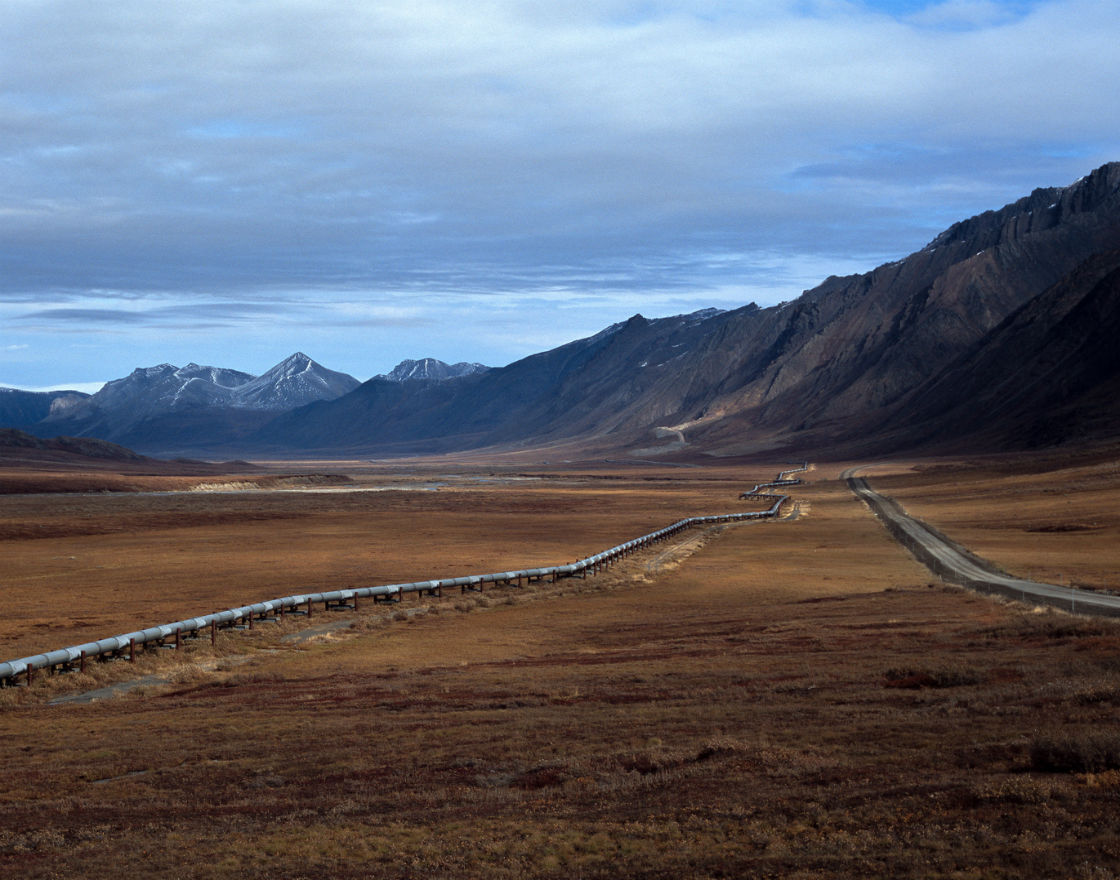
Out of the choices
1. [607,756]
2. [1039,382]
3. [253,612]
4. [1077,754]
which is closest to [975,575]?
[253,612]

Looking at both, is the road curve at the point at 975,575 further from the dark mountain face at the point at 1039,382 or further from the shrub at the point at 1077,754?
Answer: the dark mountain face at the point at 1039,382

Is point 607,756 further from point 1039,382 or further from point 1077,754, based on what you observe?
point 1039,382

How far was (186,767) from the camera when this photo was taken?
1408 centimetres

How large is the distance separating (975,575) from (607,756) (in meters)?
30.8

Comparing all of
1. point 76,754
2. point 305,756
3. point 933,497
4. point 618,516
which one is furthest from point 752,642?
point 933,497

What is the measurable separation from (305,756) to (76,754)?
3476 mm

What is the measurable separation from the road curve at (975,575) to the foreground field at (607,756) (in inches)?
158

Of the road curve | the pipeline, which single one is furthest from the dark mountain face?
the pipeline

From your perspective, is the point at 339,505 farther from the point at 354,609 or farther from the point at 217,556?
the point at 354,609

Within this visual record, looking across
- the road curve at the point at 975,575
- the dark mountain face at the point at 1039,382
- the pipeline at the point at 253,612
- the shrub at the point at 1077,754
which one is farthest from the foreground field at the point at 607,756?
the dark mountain face at the point at 1039,382

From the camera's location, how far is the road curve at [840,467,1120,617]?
96.7ft

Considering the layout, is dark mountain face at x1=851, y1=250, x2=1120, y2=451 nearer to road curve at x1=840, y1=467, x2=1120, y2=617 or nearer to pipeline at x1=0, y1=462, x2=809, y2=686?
road curve at x1=840, y1=467, x2=1120, y2=617

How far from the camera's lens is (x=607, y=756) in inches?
518

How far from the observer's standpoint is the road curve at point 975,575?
2947cm
